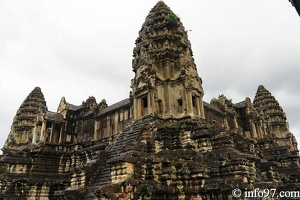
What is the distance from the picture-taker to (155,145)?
13148mm

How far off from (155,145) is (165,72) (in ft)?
17.5

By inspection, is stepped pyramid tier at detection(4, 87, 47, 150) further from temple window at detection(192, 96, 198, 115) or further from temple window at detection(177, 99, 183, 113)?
temple window at detection(192, 96, 198, 115)

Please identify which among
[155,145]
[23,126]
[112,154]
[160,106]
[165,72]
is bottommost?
[112,154]

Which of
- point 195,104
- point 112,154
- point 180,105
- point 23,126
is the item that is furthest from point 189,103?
point 23,126

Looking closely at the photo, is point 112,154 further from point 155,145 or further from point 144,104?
point 144,104

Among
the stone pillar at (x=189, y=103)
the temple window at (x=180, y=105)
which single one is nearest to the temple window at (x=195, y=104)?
the stone pillar at (x=189, y=103)

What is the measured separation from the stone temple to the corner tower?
0.21 ft

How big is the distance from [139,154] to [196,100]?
6.32 m

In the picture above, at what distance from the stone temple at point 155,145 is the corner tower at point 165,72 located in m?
0.07

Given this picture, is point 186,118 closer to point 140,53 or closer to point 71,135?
point 140,53

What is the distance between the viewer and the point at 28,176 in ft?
69.9

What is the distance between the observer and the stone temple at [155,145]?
435 inches

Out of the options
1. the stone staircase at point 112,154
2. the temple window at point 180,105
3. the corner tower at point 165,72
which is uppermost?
the corner tower at point 165,72

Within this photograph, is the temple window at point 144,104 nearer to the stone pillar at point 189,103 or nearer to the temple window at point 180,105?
the temple window at point 180,105
